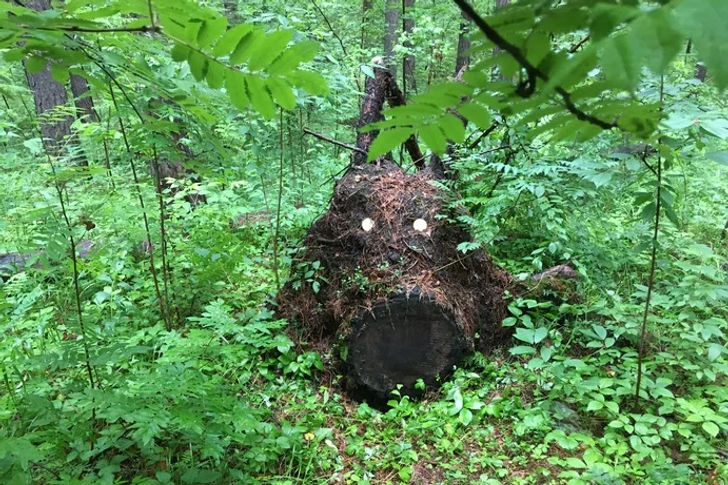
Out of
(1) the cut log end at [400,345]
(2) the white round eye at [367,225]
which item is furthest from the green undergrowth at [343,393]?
(2) the white round eye at [367,225]

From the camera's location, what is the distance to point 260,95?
91cm

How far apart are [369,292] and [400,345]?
44cm

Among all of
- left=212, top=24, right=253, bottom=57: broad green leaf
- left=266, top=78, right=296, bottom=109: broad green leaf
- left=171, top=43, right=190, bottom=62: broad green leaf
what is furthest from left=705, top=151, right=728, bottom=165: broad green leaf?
left=171, top=43, right=190, bottom=62: broad green leaf

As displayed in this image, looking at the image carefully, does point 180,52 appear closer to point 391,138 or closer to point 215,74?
point 215,74

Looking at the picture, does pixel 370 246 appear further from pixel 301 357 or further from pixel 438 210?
pixel 301 357

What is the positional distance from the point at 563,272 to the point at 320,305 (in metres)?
2.00

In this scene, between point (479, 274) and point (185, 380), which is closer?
point (185, 380)

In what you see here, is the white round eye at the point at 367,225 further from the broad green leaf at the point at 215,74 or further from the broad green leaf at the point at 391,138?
the broad green leaf at the point at 391,138

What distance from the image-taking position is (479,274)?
11.5ft

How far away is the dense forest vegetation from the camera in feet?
3.22

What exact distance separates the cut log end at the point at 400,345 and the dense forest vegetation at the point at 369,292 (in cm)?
2

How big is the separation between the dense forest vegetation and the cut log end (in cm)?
2

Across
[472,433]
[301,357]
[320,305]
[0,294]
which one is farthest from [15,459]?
[472,433]

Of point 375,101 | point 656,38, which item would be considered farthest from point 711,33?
point 375,101
